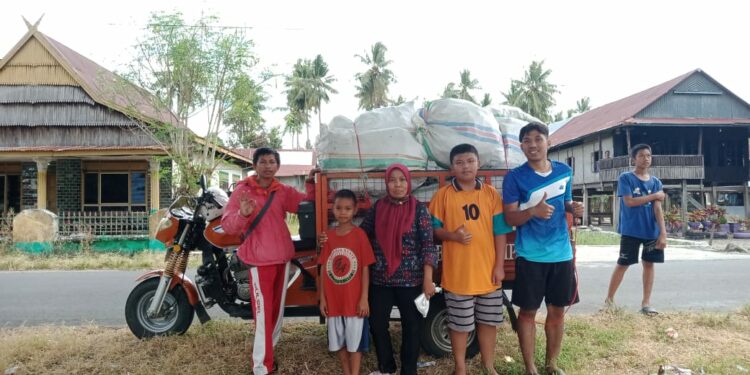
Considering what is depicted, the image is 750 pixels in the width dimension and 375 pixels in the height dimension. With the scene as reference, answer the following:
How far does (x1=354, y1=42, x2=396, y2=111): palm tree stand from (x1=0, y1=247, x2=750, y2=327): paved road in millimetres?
30580

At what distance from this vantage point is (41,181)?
44.5 feet

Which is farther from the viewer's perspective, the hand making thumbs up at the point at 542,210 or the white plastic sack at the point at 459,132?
the white plastic sack at the point at 459,132

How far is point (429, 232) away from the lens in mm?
3031

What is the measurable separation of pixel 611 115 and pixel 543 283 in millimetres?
23714

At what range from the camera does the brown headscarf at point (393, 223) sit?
3035mm

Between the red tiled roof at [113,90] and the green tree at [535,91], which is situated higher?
the green tree at [535,91]

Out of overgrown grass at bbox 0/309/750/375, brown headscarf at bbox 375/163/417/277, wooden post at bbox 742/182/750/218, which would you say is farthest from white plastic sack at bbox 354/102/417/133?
wooden post at bbox 742/182/750/218

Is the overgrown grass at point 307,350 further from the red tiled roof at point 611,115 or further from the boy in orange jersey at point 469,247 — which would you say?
the red tiled roof at point 611,115

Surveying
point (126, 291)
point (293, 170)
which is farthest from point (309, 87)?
point (126, 291)

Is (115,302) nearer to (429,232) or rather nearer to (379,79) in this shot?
(429,232)

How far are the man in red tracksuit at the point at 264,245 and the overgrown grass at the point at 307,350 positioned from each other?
1.19 ft

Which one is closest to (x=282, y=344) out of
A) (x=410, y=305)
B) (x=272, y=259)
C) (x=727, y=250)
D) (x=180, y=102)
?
(x=272, y=259)

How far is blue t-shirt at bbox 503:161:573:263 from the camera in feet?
10.2

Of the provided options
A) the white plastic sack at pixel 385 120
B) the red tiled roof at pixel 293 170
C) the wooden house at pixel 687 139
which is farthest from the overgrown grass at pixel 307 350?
the red tiled roof at pixel 293 170
